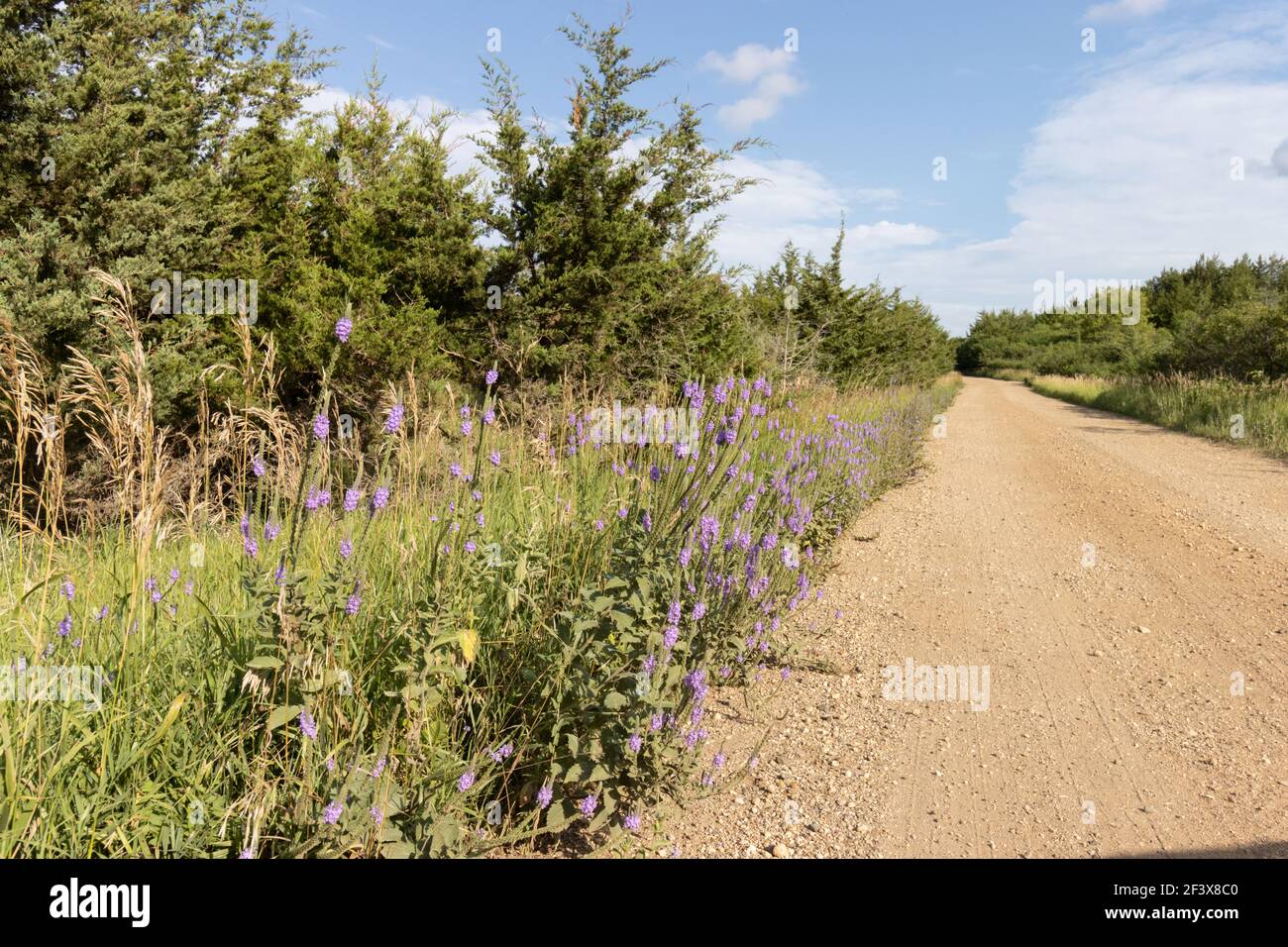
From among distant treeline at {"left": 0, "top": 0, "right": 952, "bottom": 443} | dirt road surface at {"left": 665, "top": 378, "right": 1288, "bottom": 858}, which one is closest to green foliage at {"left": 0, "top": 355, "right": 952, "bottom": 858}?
dirt road surface at {"left": 665, "top": 378, "right": 1288, "bottom": 858}

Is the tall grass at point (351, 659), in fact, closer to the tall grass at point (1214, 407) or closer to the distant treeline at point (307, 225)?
the distant treeline at point (307, 225)

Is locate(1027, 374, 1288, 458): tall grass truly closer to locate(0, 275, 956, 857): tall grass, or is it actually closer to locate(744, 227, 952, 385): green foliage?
locate(744, 227, 952, 385): green foliage

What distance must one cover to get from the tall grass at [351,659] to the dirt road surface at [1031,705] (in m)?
0.40

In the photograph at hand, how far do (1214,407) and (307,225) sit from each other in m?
16.1

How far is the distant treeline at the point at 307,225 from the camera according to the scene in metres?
6.84

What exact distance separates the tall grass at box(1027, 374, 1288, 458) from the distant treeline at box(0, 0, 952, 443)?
870 centimetres

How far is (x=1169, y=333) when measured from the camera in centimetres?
3328

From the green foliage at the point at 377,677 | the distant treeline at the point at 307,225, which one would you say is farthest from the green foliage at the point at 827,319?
the green foliage at the point at 377,677

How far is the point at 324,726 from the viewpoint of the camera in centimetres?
187

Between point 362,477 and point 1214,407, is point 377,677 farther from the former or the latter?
point 1214,407

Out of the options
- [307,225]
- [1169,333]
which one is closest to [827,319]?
[307,225]

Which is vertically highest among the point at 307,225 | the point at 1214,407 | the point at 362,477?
the point at 307,225
